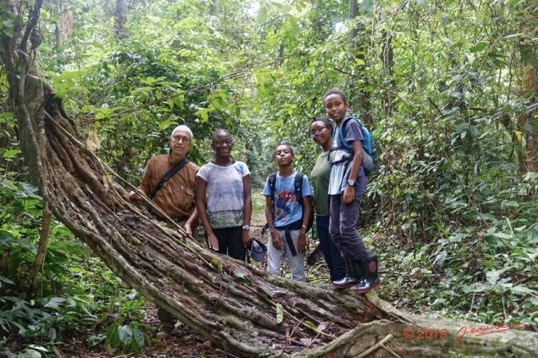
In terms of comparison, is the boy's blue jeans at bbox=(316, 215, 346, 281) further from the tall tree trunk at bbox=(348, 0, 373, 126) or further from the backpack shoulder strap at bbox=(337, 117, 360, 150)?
the tall tree trunk at bbox=(348, 0, 373, 126)

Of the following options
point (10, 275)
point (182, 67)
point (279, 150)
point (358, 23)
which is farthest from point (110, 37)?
point (10, 275)

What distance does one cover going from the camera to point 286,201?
4.71m

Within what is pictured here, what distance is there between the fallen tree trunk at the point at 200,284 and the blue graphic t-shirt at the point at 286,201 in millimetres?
803

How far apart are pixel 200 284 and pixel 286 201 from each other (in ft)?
4.77

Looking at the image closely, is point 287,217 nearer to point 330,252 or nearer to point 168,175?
point 330,252

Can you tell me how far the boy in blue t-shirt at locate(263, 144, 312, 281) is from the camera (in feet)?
15.2

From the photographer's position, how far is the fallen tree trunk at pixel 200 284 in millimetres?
2996

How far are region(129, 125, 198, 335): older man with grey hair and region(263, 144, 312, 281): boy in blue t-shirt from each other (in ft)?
2.64

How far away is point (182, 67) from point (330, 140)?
3.93 m

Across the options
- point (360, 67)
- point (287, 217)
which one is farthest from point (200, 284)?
point (360, 67)

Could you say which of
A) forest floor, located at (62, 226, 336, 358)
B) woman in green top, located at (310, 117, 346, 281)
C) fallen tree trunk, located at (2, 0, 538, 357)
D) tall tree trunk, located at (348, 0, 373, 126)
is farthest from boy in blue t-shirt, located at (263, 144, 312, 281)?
tall tree trunk, located at (348, 0, 373, 126)

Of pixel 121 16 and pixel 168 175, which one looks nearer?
pixel 168 175

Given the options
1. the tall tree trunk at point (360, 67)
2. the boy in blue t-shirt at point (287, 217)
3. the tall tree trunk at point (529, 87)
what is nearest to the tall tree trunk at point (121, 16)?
the tall tree trunk at point (360, 67)

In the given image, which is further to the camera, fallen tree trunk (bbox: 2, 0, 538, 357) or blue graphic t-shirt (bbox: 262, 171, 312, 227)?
blue graphic t-shirt (bbox: 262, 171, 312, 227)
